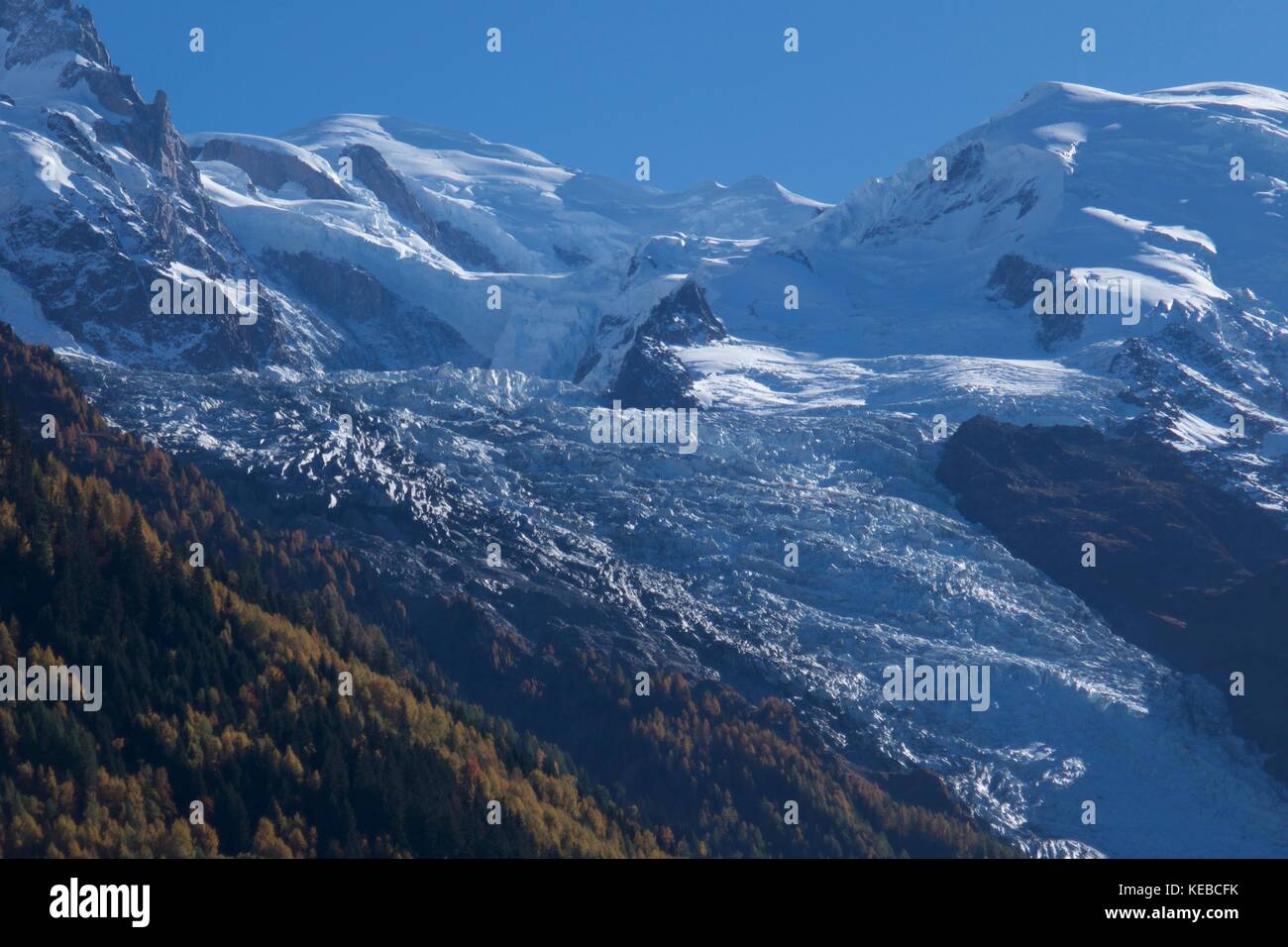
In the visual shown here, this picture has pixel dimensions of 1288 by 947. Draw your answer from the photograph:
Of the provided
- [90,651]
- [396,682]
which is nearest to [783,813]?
[396,682]

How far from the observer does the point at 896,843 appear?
185 m

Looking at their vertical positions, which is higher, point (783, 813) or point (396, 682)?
point (396, 682)
